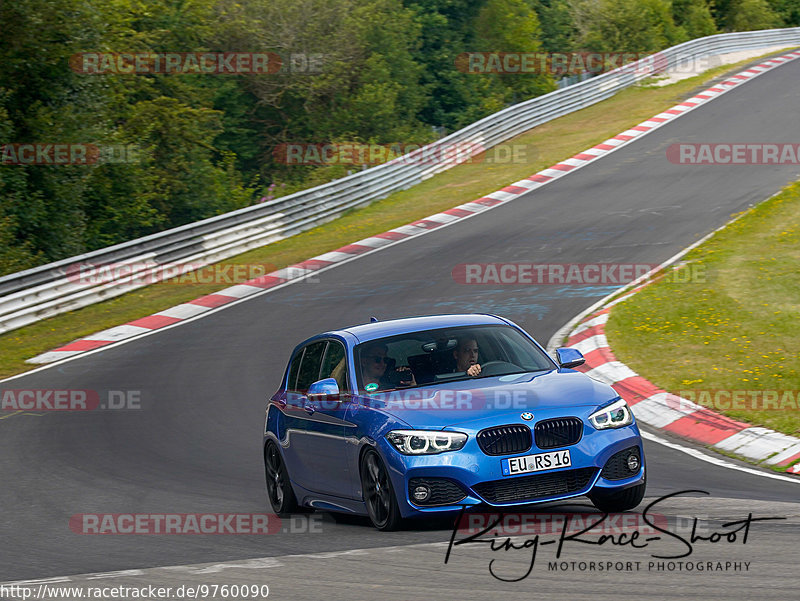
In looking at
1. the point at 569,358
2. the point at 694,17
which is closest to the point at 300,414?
the point at 569,358

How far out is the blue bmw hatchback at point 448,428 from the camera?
24.0 ft

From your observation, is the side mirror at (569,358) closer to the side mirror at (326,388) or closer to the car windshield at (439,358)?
the car windshield at (439,358)

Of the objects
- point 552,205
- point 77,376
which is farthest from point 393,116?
point 77,376

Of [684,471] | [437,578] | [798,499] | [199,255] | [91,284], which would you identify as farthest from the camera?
[199,255]

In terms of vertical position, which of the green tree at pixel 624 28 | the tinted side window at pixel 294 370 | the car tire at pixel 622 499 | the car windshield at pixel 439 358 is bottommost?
the car tire at pixel 622 499

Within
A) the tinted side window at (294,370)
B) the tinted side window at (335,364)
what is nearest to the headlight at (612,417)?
the tinted side window at (335,364)

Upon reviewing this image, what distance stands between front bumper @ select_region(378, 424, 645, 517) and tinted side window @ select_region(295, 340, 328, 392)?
6.41 ft

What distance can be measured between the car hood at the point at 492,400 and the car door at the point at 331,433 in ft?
1.04

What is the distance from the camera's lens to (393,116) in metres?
40.6

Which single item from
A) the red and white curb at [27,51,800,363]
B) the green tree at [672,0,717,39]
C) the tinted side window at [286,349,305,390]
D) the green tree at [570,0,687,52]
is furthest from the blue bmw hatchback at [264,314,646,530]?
the green tree at [672,0,717,39]

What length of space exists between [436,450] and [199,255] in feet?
58.5

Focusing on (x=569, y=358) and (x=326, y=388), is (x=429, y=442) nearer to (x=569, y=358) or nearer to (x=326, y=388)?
(x=326, y=388)

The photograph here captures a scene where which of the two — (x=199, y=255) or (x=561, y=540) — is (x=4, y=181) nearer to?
(x=199, y=255)

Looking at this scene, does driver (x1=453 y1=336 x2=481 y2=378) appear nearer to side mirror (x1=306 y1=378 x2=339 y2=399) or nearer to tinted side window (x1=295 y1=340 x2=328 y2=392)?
side mirror (x1=306 y1=378 x2=339 y2=399)
